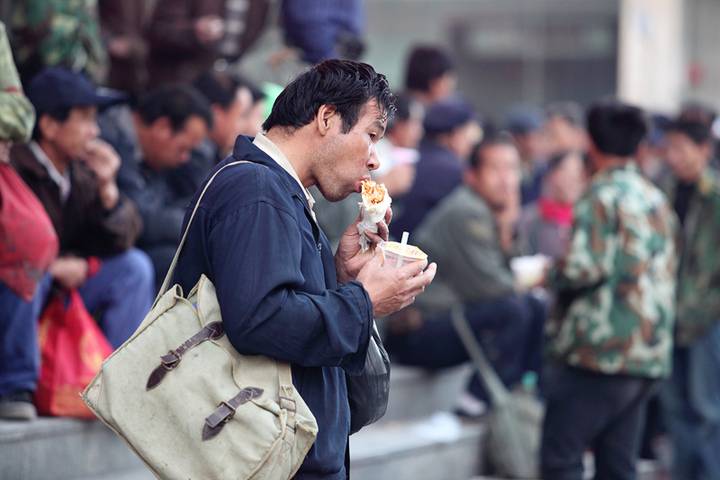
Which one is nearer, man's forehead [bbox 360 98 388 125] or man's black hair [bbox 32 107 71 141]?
man's forehead [bbox 360 98 388 125]

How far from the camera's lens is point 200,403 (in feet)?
6.95

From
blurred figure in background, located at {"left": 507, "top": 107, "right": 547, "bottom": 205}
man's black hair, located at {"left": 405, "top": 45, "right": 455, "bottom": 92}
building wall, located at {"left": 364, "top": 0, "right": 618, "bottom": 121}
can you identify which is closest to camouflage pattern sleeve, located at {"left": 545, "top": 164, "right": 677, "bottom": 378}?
man's black hair, located at {"left": 405, "top": 45, "right": 455, "bottom": 92}

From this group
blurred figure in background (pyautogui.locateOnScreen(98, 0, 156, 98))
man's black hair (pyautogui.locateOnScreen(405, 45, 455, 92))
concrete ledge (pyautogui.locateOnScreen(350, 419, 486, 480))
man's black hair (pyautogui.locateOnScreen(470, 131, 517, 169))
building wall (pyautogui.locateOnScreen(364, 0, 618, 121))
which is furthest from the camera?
building wall (pyautogui.locateOnScreen(364, 0, 618, 121))

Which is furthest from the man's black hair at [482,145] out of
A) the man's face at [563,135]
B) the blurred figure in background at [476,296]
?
the man's face at [563,135]

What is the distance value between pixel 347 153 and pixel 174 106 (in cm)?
292

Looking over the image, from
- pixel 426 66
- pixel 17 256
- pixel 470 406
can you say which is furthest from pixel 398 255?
pixel 426 66

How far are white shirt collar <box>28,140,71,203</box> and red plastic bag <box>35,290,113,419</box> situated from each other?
46cm

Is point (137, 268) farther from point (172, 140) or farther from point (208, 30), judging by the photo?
point (208, 30)

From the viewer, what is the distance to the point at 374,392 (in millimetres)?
2502

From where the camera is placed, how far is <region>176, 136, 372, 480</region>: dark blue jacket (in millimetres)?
2102

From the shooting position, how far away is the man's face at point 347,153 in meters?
2.35

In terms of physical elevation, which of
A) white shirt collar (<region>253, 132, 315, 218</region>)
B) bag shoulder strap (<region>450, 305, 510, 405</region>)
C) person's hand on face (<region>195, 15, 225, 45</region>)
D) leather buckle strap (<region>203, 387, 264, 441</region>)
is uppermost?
white shirt collar (<region>253, 132, 315, 218</region>)

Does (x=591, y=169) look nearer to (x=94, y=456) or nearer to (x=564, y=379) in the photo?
(x=564, y=379)

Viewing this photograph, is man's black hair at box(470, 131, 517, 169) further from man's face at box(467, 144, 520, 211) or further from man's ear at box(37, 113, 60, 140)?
man's ear at box(37, 113, 60, 140)
